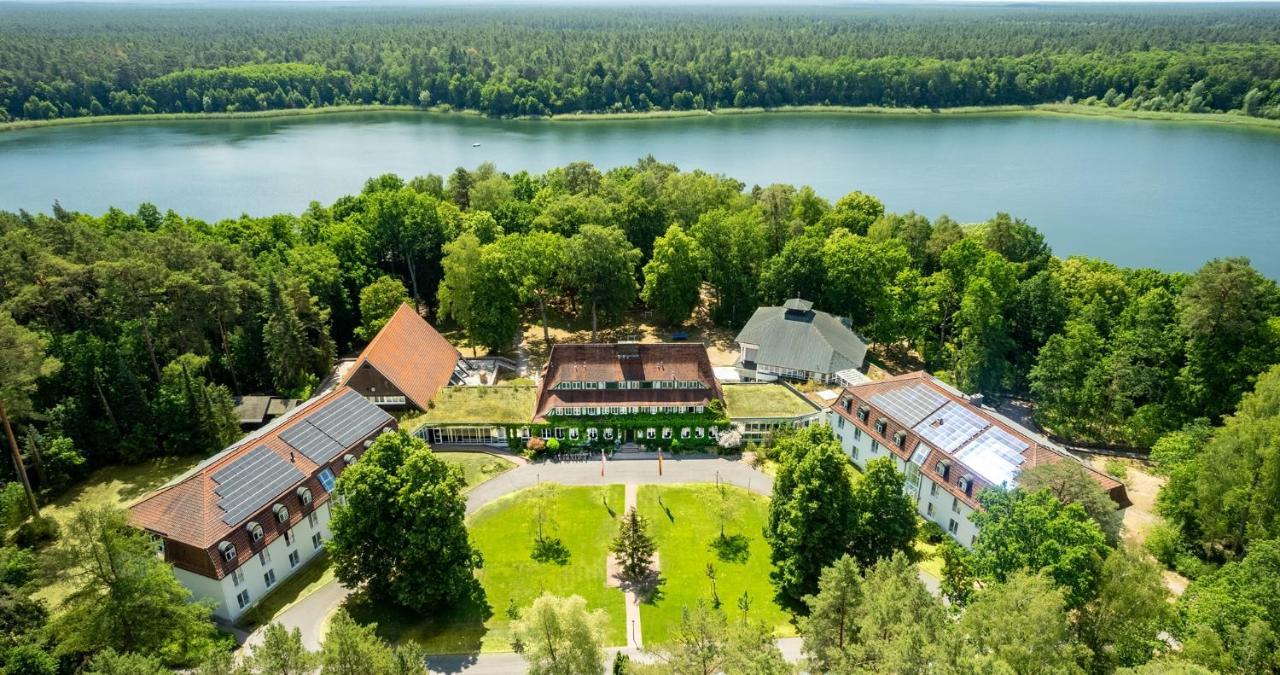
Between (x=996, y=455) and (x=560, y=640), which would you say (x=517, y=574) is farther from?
(x=996, y=455)

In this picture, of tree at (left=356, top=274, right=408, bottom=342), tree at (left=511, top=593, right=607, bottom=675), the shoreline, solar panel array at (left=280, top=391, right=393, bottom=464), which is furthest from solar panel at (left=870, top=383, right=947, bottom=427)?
the shoreline

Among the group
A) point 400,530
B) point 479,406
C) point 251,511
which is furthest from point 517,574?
point 479,406

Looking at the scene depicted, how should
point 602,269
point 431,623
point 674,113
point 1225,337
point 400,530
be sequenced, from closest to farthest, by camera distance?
point 400,530 < point 431,623 < point 1225,337 < point 602,269 < point 674,113

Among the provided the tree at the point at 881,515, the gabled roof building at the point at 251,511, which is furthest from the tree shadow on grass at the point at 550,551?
the tree at the point at 881,515

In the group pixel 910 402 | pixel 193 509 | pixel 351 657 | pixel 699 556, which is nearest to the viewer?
pixel 351 657

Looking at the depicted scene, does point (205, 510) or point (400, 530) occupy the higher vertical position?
point (205, 510)

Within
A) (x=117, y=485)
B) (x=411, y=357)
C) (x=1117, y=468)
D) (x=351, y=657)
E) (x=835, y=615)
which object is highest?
(x=351, y=657)
